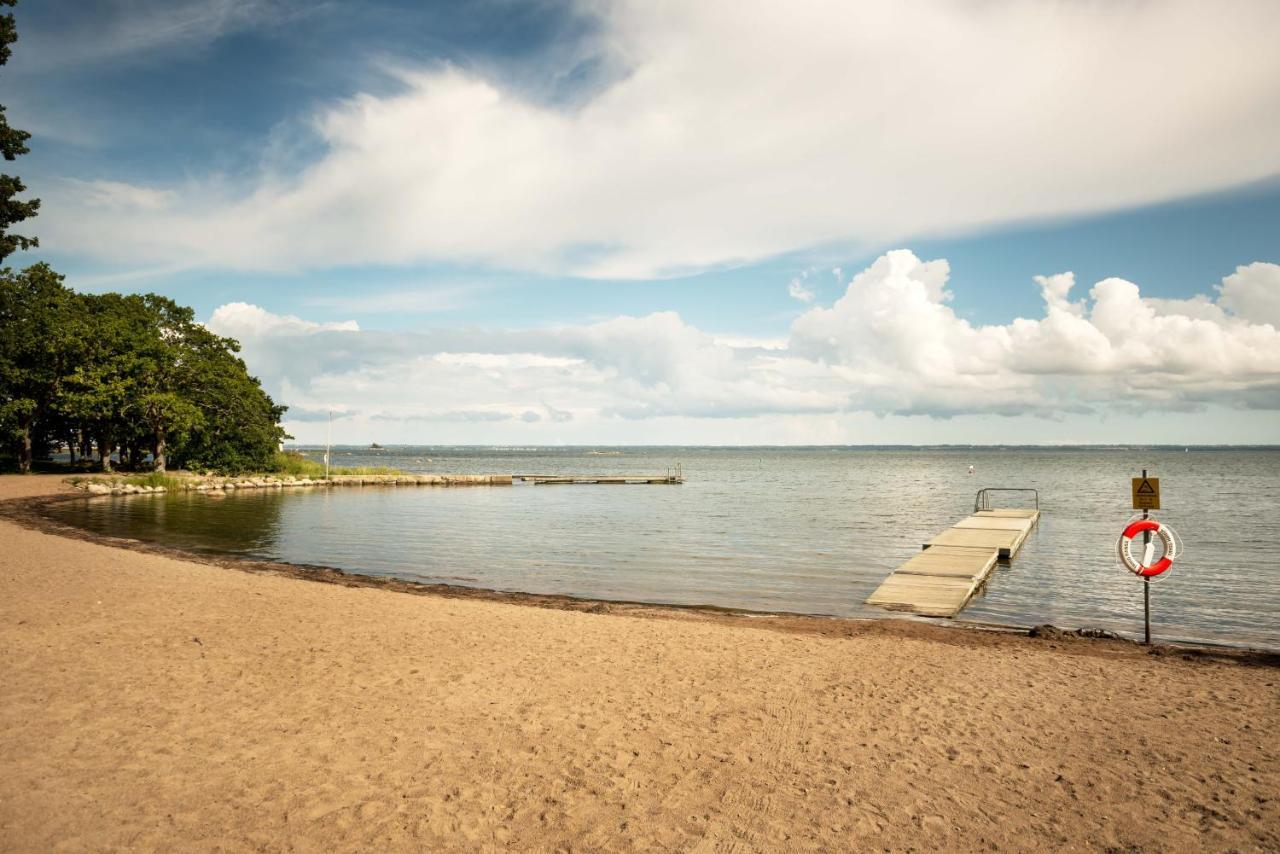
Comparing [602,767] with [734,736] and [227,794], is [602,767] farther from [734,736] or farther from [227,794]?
[227,794]

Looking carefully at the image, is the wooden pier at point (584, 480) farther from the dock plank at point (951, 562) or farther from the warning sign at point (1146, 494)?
the warning sign at point (1146, 494)

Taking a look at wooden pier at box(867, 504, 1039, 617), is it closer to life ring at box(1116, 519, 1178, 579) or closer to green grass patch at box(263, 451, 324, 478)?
life ring at box(1116, 519, 1178, 579)

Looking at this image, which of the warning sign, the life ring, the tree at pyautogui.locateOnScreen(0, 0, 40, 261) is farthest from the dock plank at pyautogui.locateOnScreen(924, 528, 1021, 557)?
the tree at pyautogui.locateOnScreen(0, 0, 40, 261)

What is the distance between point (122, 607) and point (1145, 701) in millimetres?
16069

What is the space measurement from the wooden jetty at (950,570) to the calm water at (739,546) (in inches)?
25.6

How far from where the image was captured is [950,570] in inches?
801

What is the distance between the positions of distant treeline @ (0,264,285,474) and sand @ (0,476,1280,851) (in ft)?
130

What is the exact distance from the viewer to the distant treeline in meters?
47.1

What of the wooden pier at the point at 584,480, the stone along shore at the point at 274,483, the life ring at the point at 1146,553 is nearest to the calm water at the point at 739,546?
the life ring at the point at 1146,553

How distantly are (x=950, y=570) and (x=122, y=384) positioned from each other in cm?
5148

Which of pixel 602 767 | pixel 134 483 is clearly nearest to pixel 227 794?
pixel 602 767

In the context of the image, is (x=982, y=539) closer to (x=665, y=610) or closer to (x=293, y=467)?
(x=665, y=610)

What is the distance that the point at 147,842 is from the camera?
212 inches

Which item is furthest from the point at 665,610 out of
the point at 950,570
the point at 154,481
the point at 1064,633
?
the point at 154,481
